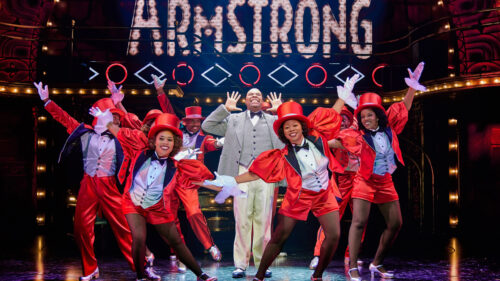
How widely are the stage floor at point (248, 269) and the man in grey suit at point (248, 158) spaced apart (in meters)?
0.34

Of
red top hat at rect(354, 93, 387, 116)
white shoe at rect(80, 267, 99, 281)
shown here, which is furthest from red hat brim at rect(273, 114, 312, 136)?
white shoe at rect(80, 267, 99, 281)

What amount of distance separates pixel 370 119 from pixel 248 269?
1941mm

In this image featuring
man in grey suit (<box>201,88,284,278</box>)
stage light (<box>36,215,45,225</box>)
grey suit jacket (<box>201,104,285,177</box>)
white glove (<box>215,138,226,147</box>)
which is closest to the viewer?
man in grey suit (<box>201,88,284,278</box>)

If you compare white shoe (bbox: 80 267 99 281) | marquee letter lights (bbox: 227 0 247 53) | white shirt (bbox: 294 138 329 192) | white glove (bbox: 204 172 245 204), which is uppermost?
marquee letter lights (bbox: 227 0 247 53)

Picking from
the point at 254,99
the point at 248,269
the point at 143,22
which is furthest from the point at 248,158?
the point at 143,22

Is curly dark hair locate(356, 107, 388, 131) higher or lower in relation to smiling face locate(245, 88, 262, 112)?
lower

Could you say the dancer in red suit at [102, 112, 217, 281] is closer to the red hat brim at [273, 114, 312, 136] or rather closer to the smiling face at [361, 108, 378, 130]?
the red hat brim at [273, 114, 312, 136]

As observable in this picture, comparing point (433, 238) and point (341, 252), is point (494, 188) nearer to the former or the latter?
point (433, 238)

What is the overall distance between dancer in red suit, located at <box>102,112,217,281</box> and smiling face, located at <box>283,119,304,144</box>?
2.47 ft

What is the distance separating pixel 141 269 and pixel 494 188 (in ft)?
23.5

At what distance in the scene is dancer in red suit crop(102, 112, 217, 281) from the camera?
→ 4273 millimetres

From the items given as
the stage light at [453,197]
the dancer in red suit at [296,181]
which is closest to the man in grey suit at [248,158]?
the dancer in red suit at [296,181]

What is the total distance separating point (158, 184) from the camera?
14.1 ft

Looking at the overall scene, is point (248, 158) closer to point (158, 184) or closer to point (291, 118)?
point (291, 118)
